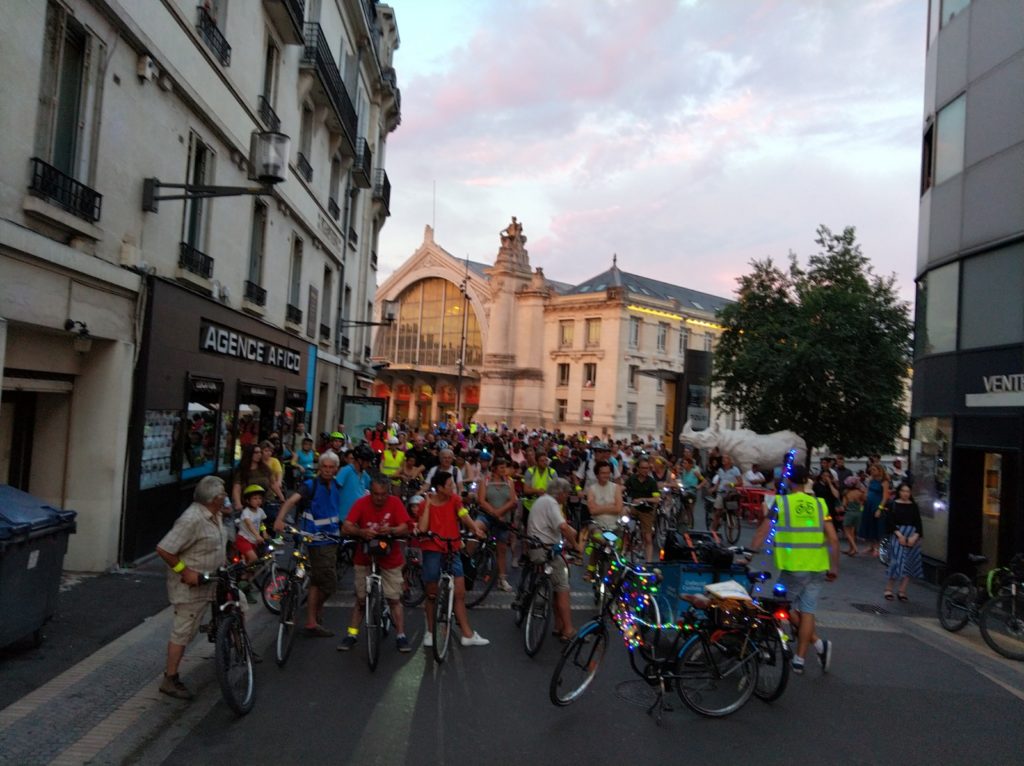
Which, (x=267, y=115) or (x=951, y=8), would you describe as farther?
(x=267, y=115)

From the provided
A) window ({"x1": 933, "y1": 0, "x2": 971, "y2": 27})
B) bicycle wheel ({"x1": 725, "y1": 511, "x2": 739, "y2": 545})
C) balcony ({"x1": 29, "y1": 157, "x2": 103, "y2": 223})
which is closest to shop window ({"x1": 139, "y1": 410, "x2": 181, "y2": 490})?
balcony ({"x1": 29, "y1": 157, "x2": 103, "y2": 223})

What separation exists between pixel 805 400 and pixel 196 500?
29776 mm

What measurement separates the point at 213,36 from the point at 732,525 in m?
13.5

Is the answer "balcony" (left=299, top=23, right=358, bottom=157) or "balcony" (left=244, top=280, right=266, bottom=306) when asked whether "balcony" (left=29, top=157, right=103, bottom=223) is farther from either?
"balcony" (left=299, top=23, right=358, bottom=157)

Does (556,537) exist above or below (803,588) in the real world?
above

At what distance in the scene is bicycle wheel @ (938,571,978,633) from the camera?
9.30m

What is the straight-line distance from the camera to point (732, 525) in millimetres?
17469

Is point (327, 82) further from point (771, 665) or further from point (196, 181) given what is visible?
point (771, 665)

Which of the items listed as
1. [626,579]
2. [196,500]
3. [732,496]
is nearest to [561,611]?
[626,579]

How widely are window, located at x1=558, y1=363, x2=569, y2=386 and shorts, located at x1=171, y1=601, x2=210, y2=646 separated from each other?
55643 mm

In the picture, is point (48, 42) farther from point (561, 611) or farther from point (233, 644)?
point (561, 611)

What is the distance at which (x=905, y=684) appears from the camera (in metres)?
7.17

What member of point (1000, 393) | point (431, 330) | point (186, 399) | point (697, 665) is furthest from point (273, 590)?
point (431, 330)

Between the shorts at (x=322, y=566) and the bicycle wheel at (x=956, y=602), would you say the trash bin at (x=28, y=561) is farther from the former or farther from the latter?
the bicycle wheel at (x=956, y=602)
